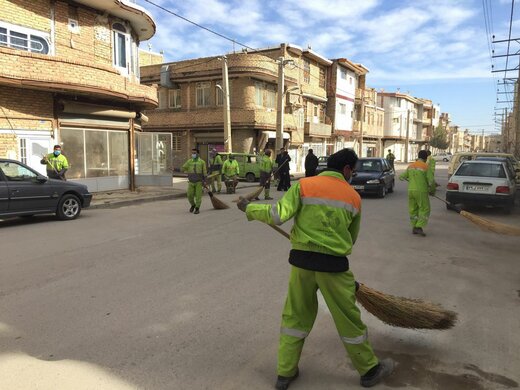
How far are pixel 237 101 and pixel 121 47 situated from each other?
11530 mm

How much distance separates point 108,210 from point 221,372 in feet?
32.6

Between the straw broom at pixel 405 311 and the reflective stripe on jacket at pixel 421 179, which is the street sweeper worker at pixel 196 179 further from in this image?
the straw broom at pixel 405 311

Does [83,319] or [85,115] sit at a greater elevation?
[85,115]

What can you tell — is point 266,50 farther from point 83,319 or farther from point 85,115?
point 83,319

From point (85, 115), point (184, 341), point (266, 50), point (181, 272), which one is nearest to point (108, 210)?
point (85, 115)

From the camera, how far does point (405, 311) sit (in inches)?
137

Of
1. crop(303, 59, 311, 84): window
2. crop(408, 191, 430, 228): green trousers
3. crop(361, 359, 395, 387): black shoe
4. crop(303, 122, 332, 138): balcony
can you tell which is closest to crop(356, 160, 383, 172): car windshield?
crop(408, 191, 430, 228): green trousers

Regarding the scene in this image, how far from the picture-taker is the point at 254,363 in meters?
3.33

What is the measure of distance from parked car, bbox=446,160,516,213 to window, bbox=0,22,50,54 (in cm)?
1360

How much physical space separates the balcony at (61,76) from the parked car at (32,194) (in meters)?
4.17

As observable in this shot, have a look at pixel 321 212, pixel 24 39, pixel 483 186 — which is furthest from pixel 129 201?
pixel 321 212

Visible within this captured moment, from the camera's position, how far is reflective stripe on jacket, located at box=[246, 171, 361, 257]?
294cm

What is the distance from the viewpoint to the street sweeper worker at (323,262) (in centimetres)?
293

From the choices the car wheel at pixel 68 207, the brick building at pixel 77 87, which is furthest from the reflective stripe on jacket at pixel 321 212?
the brick building at pixel 77 87
